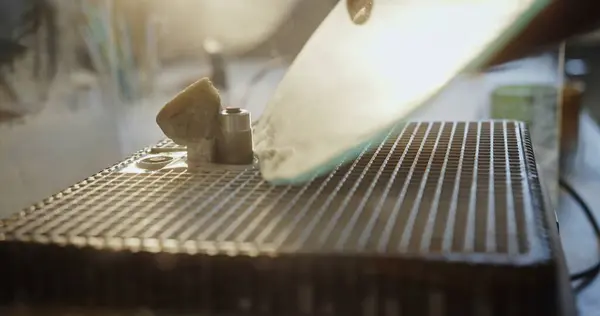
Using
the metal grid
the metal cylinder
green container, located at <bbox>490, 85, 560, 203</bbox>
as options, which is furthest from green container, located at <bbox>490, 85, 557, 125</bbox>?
the metal cylinder

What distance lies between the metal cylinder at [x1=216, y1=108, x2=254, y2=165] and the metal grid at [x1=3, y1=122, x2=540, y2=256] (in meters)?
0.02

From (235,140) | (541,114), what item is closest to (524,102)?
(541,114)

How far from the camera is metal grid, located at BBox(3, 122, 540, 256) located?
0.45m

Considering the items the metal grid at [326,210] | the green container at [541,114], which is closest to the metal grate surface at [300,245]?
the metal grid at [326,210]

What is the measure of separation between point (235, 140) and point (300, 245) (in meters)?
0.23

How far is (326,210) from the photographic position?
522mm

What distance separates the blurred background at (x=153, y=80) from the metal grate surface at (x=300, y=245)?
312 millimetres

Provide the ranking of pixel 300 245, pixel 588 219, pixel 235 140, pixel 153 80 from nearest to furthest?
pixel 300 245 → pixel 235 140 → pixel 588 219 → pixel 153 80

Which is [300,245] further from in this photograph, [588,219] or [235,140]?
[588,219]

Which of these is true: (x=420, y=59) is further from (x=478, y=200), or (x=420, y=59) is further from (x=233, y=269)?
(x=233, y=269)

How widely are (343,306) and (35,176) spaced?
55 cm

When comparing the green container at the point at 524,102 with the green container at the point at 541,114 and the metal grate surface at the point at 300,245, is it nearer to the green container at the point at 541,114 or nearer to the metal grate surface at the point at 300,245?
the green container at the point at 541,114

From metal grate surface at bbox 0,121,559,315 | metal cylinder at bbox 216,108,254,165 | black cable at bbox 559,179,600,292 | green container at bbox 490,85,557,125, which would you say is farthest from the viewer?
green container at bbox 490,85,557,125

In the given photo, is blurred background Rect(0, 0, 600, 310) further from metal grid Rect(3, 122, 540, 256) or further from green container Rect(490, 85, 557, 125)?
metal grid Rect(3, 122, 540, 256)
